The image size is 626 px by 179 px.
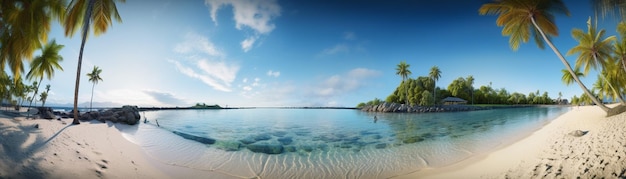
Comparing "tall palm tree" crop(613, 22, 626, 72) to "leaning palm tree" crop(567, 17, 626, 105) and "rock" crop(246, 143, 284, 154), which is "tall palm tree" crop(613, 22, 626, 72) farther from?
"rock" crop(246, 143, 284, 154)

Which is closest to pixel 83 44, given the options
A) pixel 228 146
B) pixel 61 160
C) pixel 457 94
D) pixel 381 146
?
pixel 228 146

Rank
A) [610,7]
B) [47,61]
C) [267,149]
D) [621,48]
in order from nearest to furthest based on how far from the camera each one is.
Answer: [610,7], [267,149], [621,48], [47,61]

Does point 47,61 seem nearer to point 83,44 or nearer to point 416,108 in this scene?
point 83,44

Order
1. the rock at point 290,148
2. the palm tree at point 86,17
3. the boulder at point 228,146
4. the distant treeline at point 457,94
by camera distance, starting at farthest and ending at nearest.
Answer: the distant treeline at point 457,94 → the palm tree at point 86,17 → the boulder at point 228,146 → the rock at point 290,148

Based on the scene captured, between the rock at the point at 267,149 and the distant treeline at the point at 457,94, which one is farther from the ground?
the distant treeline at the point at 457,94

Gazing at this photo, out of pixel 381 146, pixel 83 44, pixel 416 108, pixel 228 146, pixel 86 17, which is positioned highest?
pixel 86 17

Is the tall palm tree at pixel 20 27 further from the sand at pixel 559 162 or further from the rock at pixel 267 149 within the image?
the sand at pixel 559 162

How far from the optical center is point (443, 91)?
57.9 m

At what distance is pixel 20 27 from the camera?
26.7ft

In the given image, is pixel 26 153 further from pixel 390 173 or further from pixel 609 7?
pixel 609 7

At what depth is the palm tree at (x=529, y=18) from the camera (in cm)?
993

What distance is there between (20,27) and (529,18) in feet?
65.8

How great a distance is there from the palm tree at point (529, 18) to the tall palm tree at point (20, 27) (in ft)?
53.7

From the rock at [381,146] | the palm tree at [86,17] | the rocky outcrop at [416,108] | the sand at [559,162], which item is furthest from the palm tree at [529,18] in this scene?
the rocky outcrop at [416,108]
